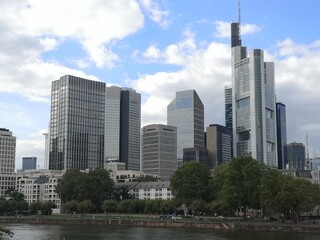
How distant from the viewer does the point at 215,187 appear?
540 feet

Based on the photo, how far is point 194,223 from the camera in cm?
13538

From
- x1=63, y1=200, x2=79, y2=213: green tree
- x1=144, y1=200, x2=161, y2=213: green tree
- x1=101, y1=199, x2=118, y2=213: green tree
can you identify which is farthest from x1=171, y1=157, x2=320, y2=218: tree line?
x1=63, y1=200, x2=79, y2=213: green tree

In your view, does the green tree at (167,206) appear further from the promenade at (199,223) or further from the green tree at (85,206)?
the green tree at (85,206)

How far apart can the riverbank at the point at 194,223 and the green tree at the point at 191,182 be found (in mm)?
23314

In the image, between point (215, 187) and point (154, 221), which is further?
point (215, 187)

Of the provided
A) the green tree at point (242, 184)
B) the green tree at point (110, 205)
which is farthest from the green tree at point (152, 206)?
the green tree at point (242, 184)

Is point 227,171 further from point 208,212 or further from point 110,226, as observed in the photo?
point 110,226

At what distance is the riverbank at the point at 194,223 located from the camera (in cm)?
11525

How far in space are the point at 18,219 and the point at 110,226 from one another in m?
46.5

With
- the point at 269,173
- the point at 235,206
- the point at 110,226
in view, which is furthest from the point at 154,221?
the point at 269,173

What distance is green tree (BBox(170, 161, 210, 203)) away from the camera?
16700cm

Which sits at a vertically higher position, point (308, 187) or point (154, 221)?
point (308, 187)

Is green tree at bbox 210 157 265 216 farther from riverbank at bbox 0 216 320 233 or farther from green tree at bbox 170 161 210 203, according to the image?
green tree at bbox 170 161 210 203

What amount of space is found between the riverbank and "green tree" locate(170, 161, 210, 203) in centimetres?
2331
